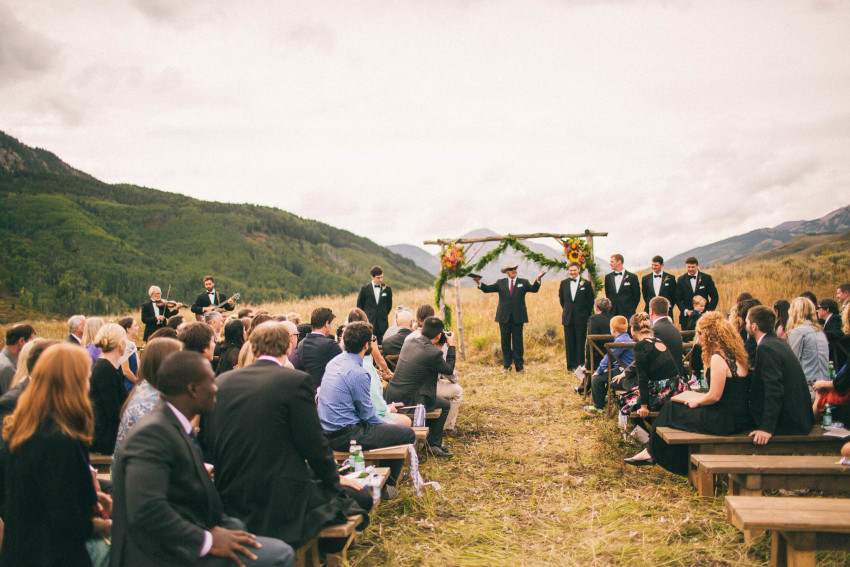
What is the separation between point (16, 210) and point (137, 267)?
1777 cm

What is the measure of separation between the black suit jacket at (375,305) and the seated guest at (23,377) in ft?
22.8

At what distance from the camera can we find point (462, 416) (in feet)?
25.2

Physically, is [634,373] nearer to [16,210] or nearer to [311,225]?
[16,210]

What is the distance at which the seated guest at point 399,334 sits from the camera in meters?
7.20

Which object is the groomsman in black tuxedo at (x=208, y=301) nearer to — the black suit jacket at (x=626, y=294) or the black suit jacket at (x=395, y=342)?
the black suit jacket at (x=395, y=342)

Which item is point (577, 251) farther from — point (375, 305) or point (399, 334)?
point (399, 334)

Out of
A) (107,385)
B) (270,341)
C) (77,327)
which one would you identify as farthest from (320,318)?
(77,327)

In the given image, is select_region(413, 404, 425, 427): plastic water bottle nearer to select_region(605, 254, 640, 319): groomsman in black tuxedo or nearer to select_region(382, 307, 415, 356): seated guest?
select_region(382, 307, 415, 356): seated guest

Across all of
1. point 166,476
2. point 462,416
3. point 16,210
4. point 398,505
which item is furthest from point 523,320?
point 16,210

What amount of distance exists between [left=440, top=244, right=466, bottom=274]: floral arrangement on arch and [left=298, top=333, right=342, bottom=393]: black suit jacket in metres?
6.41

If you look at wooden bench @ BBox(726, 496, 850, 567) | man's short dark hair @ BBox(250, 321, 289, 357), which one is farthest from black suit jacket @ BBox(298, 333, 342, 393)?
wooden bench @ BBox(726, 496, 850, 567)

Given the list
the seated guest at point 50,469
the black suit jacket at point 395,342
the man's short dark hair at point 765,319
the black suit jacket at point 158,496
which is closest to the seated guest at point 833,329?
the man's short dark hair at point 765,319

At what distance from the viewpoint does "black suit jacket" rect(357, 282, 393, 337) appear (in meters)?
10.7

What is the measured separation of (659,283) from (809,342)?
188 inches
